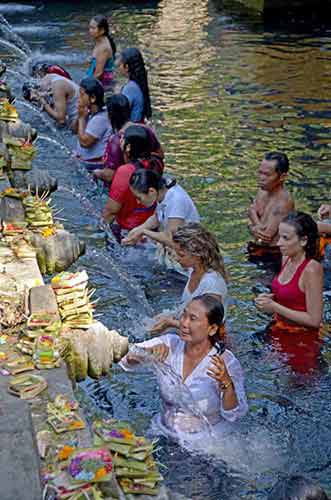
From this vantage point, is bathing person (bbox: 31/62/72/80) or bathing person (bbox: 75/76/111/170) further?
bathing person (bbox: 31/62/72/80)

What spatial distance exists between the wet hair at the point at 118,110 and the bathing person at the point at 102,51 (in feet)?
14.1

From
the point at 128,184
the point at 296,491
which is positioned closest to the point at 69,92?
the point at 128,184

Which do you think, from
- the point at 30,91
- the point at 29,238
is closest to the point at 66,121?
the point at 30,91

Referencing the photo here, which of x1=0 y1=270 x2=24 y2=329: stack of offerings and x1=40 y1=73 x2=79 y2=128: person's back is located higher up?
x1=0 y1=270 x2=24 y2=329: stack of offerings

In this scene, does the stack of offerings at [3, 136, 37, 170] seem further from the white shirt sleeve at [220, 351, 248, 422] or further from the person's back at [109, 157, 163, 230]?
the white shirt sleeve at [220, 351, 248, 422]

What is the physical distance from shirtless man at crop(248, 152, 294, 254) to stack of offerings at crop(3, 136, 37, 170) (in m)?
Answer: 2.15

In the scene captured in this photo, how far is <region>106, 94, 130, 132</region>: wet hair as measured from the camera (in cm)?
949

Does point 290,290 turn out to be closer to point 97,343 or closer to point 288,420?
point 288,420

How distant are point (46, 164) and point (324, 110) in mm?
4398

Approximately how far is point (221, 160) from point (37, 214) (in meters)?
4.48

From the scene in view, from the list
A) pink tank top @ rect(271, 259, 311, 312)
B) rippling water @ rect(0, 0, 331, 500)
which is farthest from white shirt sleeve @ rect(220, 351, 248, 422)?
pink tank top @ rect(271, 259, 311, 312)

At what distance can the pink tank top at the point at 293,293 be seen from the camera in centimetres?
652

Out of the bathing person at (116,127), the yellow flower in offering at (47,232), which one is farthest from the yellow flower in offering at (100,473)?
the bathing person at (116,127)

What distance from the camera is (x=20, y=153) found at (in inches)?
354
